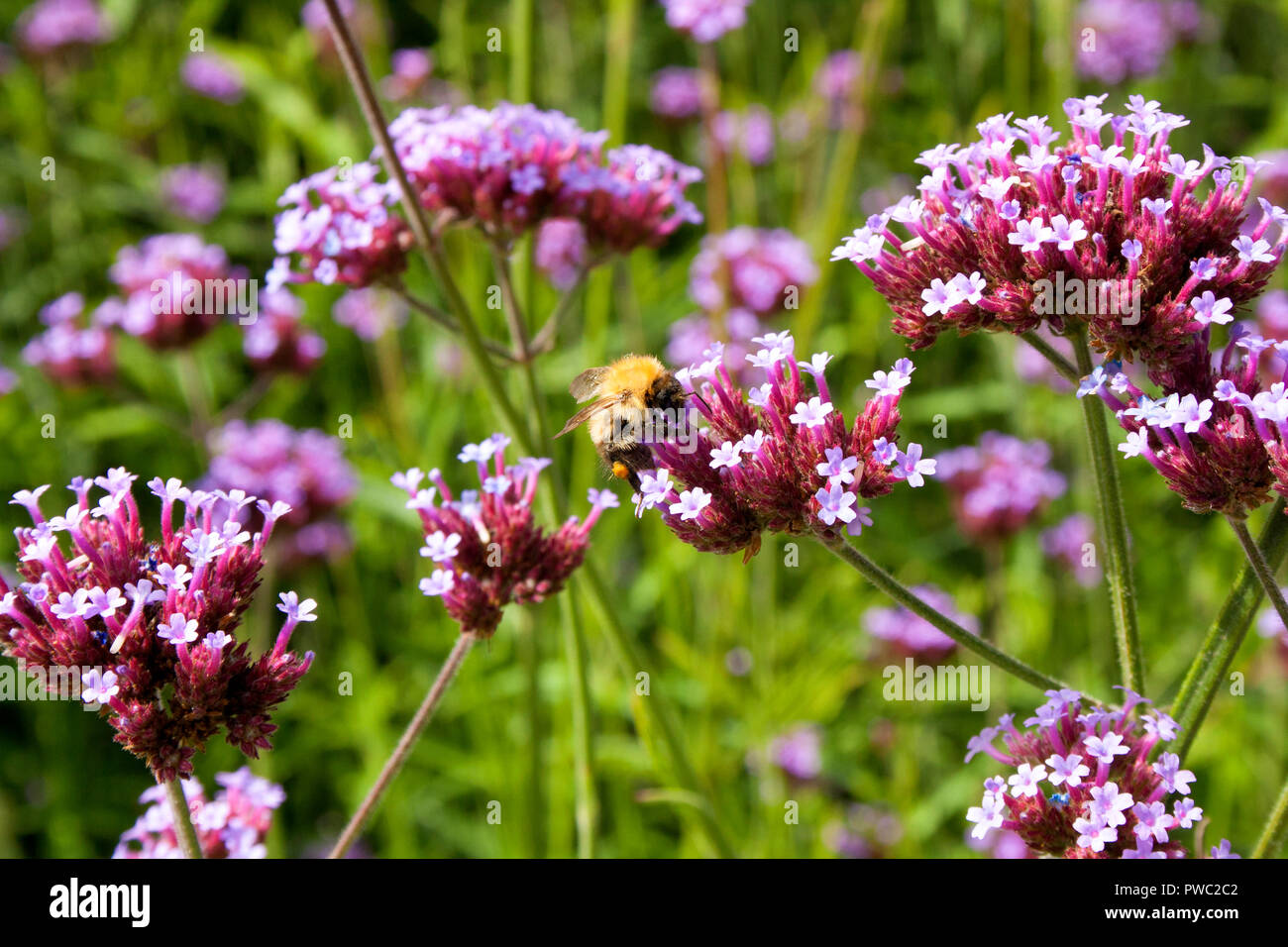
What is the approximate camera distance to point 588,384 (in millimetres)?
2785

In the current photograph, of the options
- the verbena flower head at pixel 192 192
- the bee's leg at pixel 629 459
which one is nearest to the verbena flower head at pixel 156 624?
the bee's leg at pixel 629 459

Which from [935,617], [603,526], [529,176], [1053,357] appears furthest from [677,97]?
[935,617]

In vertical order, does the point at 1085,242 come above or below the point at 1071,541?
above

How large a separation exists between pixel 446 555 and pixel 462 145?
124cm

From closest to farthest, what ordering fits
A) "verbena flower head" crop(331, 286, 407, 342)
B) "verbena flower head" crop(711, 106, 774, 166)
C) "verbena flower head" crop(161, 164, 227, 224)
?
"verbena flower head" crop(331, 286, 407, 342) → "verbena flower head" crop(711, 106, 774, 166) → "verbena flower head" crop(161, 164, 227, 224)

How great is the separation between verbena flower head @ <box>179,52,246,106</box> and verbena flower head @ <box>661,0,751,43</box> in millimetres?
2979

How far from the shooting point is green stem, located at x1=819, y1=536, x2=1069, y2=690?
6.10 feet

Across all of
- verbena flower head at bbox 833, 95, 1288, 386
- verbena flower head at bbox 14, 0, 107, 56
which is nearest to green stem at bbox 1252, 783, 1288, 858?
verbena flower head at bbox 833, 95, 1288, 386

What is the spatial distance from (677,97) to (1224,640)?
4744 millimetres

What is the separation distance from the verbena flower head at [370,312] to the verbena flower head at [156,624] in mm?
2843

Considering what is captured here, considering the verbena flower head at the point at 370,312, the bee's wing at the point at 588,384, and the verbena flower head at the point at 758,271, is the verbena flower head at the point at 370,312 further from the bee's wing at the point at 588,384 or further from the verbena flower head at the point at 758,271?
the bee's wing at the point at 588,384

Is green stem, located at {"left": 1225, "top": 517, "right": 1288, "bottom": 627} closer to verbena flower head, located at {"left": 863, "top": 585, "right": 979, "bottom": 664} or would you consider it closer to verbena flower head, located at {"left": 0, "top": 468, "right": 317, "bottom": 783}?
verbena flower head, located at {"left": 0, "top": 468, "right": 317, "bottom": 783}

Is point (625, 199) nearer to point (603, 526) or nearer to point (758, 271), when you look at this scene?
point (758, 271)

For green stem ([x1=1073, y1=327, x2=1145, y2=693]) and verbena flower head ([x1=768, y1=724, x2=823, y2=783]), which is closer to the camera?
green stem ([x1=1073, y1=327, x2=1145, y2=693])
